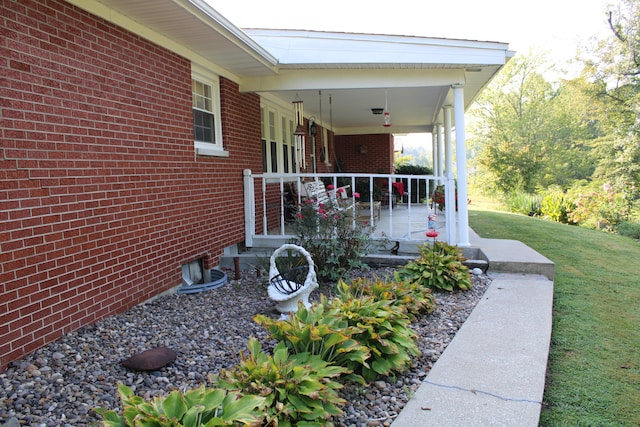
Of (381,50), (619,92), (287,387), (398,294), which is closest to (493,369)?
(398,294)

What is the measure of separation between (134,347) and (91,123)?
73.0 inches

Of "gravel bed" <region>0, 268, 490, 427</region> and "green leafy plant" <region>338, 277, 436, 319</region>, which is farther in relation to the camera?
"green leafy plant" <region>338, 277, 436, 319</region>

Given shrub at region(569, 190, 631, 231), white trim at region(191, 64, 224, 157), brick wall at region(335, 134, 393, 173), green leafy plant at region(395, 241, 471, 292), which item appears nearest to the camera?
green leafy plant at region(395, 241, 471, 292)

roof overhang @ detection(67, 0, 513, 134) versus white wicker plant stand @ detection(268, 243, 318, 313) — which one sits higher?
roof overhang @ detection(67, 0, 513, 134)

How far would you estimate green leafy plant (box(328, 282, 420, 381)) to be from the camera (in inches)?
115

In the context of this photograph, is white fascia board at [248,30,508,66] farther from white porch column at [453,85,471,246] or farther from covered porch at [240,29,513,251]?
white porch column at [453,85,471,246]

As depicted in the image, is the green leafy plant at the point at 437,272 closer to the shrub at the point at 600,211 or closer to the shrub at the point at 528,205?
the shrub at the point at 600,211

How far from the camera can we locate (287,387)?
88.9 inches

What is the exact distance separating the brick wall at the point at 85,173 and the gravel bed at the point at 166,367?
0.22 meters

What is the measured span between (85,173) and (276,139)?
543cm

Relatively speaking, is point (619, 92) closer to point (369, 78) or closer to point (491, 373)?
point (369, 78)

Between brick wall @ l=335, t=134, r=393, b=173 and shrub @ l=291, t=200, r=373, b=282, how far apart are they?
1048 centimetres

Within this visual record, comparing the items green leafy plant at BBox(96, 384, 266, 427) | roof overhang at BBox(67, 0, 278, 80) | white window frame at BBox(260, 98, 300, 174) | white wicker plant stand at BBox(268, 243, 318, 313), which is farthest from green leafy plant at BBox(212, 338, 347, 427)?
white window frame at BBox(260, 98, 300, 174)

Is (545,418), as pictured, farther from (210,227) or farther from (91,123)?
(210,227)
